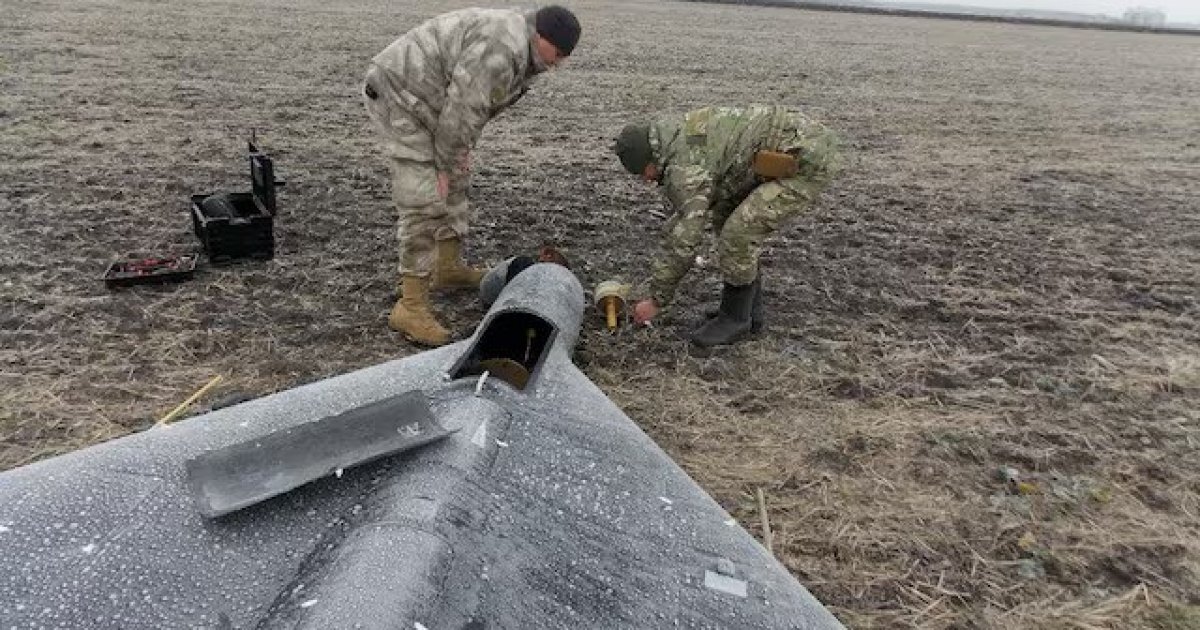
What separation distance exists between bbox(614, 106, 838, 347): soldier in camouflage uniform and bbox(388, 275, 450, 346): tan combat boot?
122cm

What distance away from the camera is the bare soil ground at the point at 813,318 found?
383cm

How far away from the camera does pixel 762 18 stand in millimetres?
30484

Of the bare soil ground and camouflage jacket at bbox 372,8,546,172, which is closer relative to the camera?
the bare soil ground

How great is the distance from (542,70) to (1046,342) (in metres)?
3.81

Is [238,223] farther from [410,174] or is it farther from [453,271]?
[410,174]

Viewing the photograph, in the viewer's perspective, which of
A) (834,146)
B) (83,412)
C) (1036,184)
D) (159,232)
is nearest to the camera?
(83,412)

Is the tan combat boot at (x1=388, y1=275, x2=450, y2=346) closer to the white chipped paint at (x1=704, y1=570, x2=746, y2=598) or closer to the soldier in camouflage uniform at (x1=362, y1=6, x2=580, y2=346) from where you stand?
the soldier in camouflage uniform at (x1=362, y1=6, x2=580, y2=346)

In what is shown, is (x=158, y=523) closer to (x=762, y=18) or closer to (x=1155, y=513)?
(x=1155, y=513)

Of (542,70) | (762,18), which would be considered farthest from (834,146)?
(762,18)

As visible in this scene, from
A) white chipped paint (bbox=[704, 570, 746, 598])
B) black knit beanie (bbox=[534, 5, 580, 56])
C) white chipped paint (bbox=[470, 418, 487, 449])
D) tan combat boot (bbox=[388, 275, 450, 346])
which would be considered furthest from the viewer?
tan combat boot (bbox=[388, 275, 450, 346])

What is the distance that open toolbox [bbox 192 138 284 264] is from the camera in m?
5.74

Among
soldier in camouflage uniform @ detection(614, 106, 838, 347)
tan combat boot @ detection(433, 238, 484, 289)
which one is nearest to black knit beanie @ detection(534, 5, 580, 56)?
soldier in camouflage uniform @ detection(614, 106, 838, 347)

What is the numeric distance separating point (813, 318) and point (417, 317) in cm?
269

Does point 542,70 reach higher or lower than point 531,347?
higher
